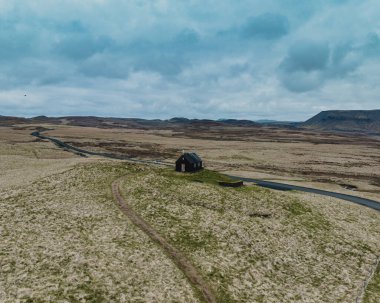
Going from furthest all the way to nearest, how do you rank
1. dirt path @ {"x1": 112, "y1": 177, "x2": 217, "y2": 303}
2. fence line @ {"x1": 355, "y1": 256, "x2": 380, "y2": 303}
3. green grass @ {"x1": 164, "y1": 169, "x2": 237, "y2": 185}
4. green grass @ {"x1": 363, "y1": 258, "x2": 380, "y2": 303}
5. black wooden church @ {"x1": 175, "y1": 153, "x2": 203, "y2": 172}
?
black wooden church @ {"x1": 175, "y1": 153, "x2": 203, "y2": 172} → green grass @ {"x1": 164, "y1": 169, "x2": 237, "y2": 185} → green grass @ {"x1": 363, "y1": 258, "x2": 380, "y2": 303} → fence line @ {"x1": 355, "y1": 256, "x2": 380, "y2": 303} → dirt path @ {"x1": 112, "y1": 177, "x2": 217, "y2": 303}

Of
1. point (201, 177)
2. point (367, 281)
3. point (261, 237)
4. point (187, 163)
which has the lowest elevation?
point (367, 281)

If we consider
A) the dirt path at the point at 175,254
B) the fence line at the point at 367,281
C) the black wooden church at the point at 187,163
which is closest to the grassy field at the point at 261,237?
the fence line at the point at 367,281

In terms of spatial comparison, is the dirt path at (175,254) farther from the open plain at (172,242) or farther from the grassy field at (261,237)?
the grassy field at (261,237)

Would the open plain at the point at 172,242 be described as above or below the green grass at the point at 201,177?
below

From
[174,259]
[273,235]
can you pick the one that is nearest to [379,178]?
[273,235]

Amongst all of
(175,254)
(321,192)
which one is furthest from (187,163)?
(175,254)

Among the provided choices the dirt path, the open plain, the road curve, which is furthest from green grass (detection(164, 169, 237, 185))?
the dirt path

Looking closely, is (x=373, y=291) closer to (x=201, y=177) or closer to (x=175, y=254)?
(x=175, y=254)

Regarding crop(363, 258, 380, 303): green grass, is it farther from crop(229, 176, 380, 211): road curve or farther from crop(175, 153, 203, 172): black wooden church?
crop(175, 153, 203, 172): black wooden church
